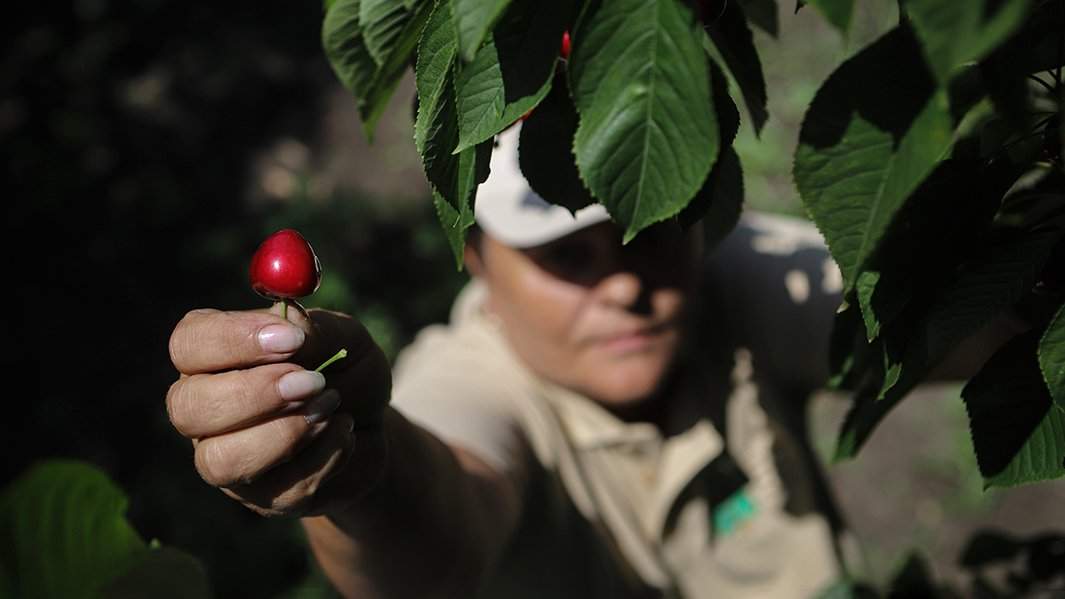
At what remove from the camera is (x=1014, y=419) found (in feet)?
2.48

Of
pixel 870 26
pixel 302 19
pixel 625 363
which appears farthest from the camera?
pixel 302 19

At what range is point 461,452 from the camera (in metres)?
1.25

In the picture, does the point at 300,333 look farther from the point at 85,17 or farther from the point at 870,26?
the point at 85,17

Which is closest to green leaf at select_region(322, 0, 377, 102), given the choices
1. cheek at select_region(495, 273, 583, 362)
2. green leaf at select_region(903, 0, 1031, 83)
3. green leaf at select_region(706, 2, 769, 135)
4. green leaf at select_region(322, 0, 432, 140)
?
green leaf at select_region(322, 0, 432, 140)

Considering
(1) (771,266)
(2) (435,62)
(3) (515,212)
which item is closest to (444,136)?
(2) (435,62)

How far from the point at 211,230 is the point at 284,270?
3351mm

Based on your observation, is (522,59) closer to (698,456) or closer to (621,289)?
(621,289)

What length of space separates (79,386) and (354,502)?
289cm

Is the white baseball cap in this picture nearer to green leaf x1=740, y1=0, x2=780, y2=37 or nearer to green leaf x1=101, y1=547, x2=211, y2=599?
green leaf x1=740, y1=0, x2=780, y2=37

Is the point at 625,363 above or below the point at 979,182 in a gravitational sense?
below

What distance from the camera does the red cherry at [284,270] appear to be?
0.77 metres

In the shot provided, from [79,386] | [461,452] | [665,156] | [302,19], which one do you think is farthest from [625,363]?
[302,19]

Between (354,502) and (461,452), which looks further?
(461,452)

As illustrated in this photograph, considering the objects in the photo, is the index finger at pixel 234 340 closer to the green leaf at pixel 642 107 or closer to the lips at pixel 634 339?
the green leaf at pixel 642 107
